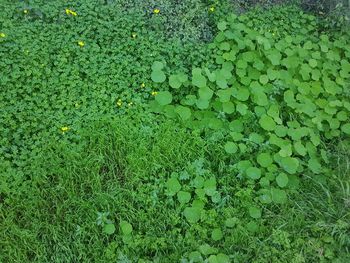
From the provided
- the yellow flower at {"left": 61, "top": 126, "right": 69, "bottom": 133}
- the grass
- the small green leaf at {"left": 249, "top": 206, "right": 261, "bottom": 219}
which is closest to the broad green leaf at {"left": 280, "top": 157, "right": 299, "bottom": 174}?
the grass

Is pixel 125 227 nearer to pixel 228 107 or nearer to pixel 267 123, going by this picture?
pixel 228 107

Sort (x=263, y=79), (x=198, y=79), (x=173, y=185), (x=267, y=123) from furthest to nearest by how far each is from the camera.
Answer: (x=263, y=79)
(x=198, y=79)
(x=267, y=123)
(x=173, y=185)

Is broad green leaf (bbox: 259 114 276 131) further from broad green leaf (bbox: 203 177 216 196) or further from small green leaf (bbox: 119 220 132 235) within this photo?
small green leaf (bbox: 119 220 132 235)

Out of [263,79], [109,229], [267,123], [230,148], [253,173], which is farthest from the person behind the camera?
[263,79]

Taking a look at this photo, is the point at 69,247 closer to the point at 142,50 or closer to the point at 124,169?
the point at 124,169

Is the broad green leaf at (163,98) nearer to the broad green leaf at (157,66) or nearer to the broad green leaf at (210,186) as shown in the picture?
the broad green leaf at (157,66)

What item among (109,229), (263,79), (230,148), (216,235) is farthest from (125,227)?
(263,79)

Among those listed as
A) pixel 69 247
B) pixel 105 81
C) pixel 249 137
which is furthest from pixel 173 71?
pixel 69 247

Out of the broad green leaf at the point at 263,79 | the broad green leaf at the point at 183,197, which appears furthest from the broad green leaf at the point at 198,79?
the broad green leaf at the point at 183,197

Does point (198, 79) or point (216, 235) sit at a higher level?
point (198, 79)
